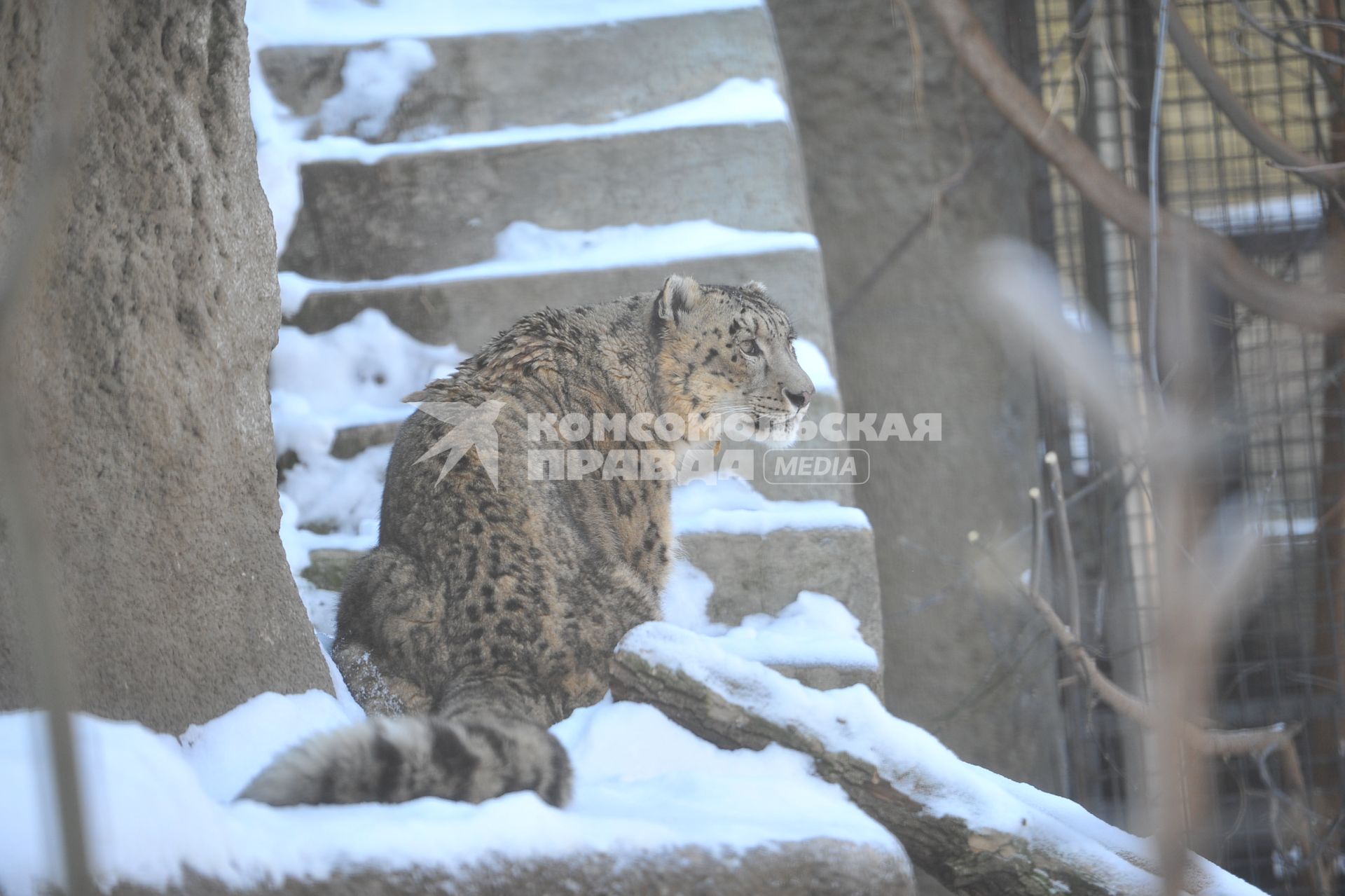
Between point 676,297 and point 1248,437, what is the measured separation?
10.6ft

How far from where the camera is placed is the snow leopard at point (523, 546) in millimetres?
2213

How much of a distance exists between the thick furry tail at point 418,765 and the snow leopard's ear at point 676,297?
2.04 meters

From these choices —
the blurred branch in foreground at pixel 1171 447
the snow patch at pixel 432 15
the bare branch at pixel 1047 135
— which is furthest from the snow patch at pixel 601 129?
the blurred branch in foreground at pixel 1171 447

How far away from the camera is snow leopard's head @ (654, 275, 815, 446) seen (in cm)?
420

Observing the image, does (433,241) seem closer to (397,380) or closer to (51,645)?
(397,380)

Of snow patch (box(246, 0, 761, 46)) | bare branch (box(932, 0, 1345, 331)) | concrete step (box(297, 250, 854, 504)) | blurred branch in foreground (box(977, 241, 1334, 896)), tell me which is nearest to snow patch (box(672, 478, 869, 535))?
concrete step (box(297, 250, 854, 504))

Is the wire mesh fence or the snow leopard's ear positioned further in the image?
the wire mesh fence

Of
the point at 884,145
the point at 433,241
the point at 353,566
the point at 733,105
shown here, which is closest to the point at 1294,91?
the point at 884,145

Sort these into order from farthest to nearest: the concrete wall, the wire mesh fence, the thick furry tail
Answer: the concrete wall
the wire mesh fence
the thick furry tail

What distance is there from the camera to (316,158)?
5.53 metres

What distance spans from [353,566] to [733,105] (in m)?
3.29
